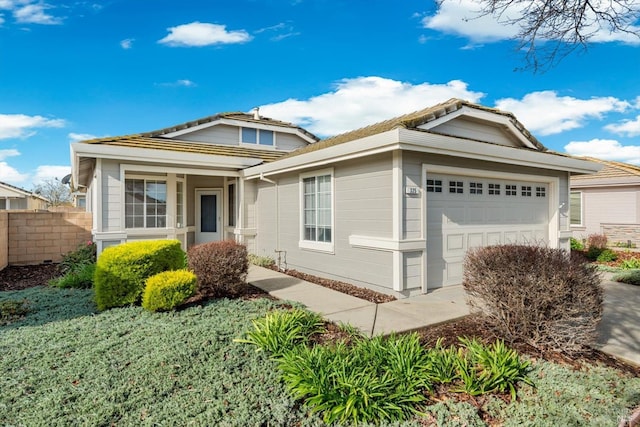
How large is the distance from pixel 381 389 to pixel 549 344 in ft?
6.71

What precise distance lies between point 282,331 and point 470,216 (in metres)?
5.07

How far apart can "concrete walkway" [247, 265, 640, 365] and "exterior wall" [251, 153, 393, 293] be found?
0.70 meters

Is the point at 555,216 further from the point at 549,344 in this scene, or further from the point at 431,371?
the point at 431,371

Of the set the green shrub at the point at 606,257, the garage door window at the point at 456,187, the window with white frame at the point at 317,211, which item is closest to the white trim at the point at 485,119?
the garage door window at the point at 456,187

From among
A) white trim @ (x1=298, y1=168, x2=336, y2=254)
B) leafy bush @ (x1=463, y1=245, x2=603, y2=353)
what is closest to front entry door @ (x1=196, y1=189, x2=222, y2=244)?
white trim @ (x1=298, y1=168, x2=336, y2=254)

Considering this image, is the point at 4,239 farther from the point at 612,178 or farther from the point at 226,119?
the point at 612,178

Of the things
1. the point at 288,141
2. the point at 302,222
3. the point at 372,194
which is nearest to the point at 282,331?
the point at 372,194

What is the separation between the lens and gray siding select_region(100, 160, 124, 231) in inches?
333

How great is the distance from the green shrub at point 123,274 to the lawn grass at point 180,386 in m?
0.85

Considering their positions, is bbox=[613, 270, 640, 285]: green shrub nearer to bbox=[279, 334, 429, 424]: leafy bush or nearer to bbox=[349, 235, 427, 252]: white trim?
bbox=[349, 235, 427, 252]: white trim

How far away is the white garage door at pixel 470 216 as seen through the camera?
6.75 m

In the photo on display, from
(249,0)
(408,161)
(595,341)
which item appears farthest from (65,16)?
(595,341)

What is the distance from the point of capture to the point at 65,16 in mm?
8172

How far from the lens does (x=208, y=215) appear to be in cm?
1222
